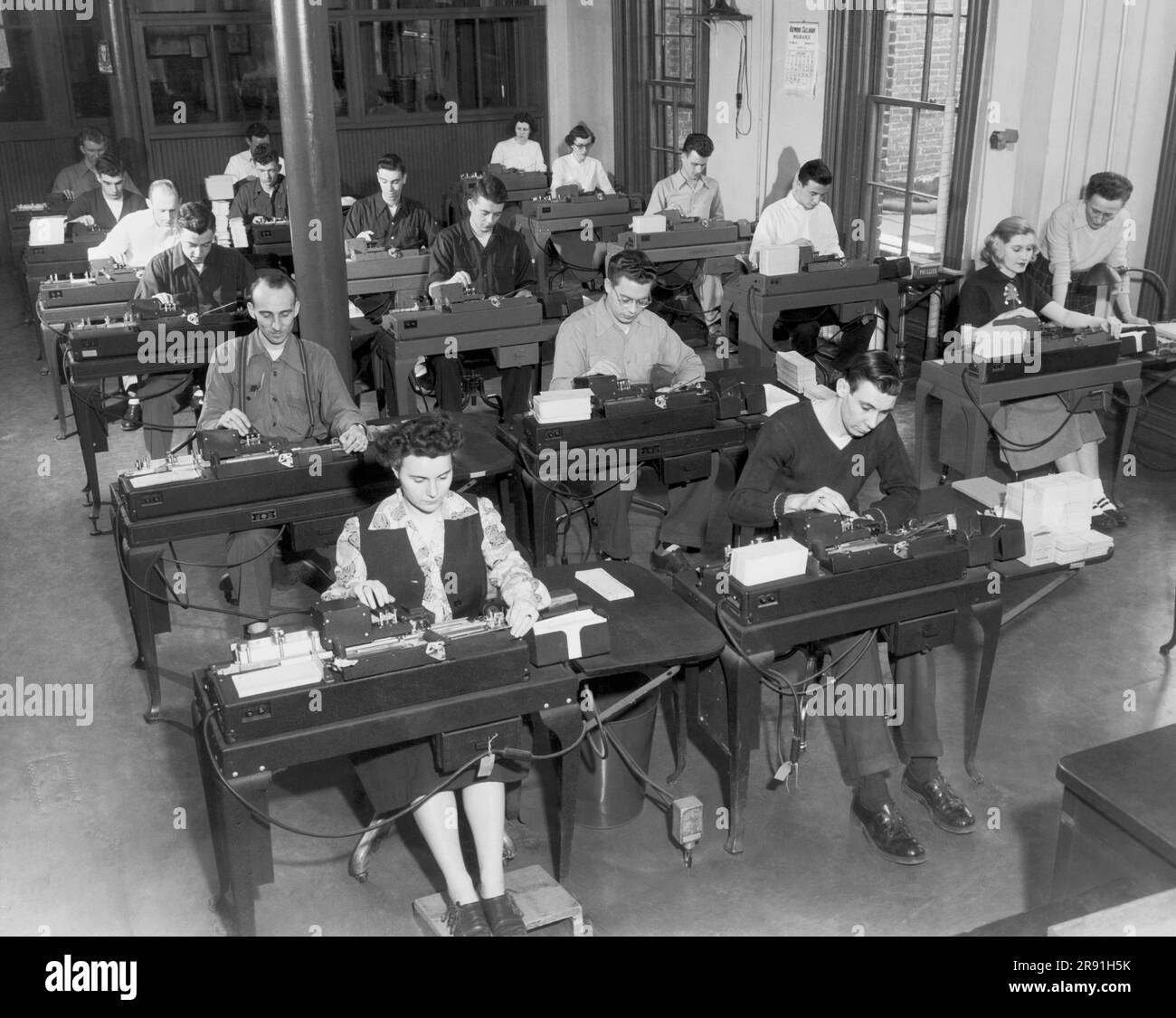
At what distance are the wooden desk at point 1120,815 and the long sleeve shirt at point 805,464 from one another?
1488mm

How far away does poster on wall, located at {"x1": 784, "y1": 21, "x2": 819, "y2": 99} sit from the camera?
8281mm

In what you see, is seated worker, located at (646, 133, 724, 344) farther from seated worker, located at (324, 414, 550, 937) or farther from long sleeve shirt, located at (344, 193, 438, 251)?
seated worker, located at (324, 414, 550, 937)

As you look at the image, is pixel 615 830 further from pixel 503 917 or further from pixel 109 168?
pixel 109 168

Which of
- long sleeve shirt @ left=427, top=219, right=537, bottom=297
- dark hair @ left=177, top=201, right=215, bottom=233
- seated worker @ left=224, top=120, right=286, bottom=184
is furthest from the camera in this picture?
seated worker @ left=224, top=120, right=286, bottom=184

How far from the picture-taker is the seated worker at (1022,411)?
530 centimetres

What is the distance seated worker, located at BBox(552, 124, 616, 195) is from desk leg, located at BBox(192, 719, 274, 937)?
7.59 m

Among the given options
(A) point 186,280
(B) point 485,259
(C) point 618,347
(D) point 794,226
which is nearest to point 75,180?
(A) point 186,280

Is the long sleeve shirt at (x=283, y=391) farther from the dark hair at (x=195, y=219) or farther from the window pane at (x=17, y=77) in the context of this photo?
the window pane at (x=17, y=77)

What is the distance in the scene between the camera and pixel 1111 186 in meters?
5.67

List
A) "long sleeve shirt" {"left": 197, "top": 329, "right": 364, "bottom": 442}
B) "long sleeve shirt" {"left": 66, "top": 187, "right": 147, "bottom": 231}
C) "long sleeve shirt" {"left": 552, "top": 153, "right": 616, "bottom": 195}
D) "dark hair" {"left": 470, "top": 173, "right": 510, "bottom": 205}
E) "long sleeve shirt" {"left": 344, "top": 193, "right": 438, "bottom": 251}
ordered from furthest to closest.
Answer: "long sleeve shirt" {"left": 552, "top": 153, "right": 616, "bottom": 195} → "long sleeve shirt" {"left": 66, "top": 187, "right": 147, "bottom": 231} → "long sleeve shirt" {"left": 344, "top": 193, "right": 438, "bottom": 251} → "dark hair" {"left": 470, "top": 173, "right": 510, "bottom": 205} → "long sleeve shirt" {"left": 197, "top": 329, "right": 364, "bottom": 442}

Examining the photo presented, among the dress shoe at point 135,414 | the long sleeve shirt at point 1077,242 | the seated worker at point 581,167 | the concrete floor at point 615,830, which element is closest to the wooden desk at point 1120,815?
the concrete floor at point 615,830

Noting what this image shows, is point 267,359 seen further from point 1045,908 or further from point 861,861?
point 1045,908

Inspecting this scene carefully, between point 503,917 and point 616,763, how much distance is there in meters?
0.63

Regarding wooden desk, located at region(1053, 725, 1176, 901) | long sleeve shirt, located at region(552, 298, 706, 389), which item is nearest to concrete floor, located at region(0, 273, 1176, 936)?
wooden desk, located at region(1053, 725, 1176, 901)
